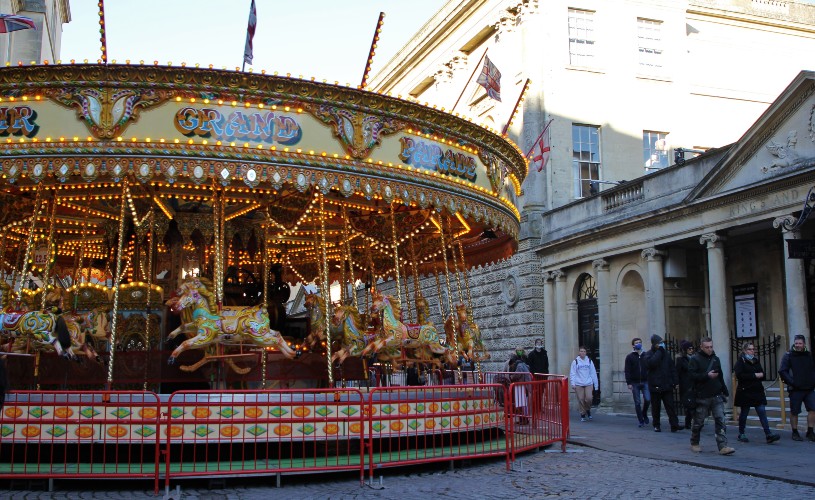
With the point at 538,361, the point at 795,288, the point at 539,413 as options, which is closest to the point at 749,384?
the point at 539,413

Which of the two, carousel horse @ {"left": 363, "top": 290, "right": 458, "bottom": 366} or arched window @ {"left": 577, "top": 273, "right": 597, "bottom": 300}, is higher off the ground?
arched window @ {"left": 577, "top": 273, "right": 597, "bottom": 300}

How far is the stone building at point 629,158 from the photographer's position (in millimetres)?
20594

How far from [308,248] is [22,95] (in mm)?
9387

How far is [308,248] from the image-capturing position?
63.9 feet

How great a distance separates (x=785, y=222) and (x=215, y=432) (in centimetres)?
1312

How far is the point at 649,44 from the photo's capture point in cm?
2964

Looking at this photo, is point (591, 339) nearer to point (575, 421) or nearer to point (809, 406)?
point (575, 421)

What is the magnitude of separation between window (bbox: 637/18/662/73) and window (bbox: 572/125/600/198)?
322cm

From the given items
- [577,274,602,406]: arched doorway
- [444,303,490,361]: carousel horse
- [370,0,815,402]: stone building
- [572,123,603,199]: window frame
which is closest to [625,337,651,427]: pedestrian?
[370,0,815,402]: stone building

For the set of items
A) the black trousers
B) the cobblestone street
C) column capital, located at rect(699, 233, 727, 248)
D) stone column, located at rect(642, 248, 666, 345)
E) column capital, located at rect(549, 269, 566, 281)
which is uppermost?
column capital, located at rect(699, 233, 727, 248)

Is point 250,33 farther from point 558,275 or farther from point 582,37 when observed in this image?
point 582,37

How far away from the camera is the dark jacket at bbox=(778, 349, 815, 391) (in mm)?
13703

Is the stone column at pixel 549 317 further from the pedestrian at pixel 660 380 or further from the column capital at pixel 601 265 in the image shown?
the pedestrian at pixel 660 380

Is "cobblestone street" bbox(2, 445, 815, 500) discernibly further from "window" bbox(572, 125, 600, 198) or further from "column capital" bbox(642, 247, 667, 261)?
"window" bbox(572, 125, 600, 198)
